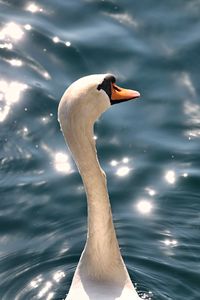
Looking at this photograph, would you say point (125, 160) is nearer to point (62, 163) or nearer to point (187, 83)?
point (62, 163)

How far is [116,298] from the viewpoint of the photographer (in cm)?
821

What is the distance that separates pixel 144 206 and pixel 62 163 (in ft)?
4.12

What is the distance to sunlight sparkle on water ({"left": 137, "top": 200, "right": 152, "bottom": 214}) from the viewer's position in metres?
10.7

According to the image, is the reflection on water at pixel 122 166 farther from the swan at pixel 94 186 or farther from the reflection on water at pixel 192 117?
the swan at pixel 94 186

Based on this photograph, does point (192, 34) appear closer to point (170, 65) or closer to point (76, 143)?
point (170, 65)

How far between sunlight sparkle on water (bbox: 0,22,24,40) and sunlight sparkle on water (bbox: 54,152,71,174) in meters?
2.65

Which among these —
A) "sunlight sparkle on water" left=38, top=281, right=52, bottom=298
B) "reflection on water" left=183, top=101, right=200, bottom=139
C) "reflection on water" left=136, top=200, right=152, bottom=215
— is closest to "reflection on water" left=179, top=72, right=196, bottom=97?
"reflection on water" left=183, top=101, right=200, bottom=139

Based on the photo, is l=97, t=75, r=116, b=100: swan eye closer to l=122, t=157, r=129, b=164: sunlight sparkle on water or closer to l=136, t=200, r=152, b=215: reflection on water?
l=136, t=200, r=152, b=215: reflection on water

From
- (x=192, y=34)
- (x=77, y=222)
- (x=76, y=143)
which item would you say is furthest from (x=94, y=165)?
(x=192, y=34)

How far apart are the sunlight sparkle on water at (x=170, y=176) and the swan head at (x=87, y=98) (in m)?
3.16

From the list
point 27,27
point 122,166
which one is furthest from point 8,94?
point 122,166

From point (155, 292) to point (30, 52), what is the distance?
509cm

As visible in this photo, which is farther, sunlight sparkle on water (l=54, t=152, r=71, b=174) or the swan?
sunlight sparkle on water (l=54, t=152, r=71, b=174)

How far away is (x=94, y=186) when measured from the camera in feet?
26.5
